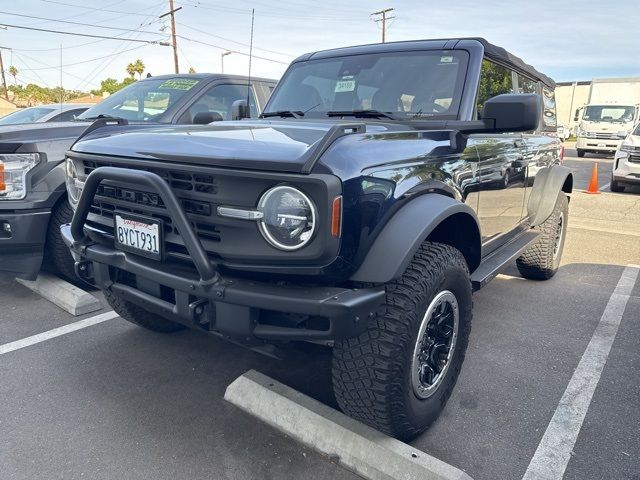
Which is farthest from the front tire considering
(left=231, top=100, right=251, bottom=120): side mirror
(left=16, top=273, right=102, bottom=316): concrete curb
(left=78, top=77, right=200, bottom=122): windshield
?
(left=78, top=77, right=200, bottom=122): windshield

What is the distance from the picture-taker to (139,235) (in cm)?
221

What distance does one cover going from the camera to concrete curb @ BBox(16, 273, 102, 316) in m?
3.91

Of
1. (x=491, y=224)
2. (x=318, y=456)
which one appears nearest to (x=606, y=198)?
(x=491, y=224)

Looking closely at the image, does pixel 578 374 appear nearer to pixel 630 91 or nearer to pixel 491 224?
pixel 491 224

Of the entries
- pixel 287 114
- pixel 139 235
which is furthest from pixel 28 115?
pixel 139 235

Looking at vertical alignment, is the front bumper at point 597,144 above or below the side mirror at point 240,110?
below

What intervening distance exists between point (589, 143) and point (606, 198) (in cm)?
1135

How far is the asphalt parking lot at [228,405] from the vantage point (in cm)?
225

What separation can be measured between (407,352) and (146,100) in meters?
3.95

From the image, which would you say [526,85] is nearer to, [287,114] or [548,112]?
[548,112]

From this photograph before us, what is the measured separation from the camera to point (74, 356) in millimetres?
3242

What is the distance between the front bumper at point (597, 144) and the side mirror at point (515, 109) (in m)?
19.8

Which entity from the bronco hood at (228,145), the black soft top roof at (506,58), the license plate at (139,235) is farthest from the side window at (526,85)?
the license plate at (139,235)

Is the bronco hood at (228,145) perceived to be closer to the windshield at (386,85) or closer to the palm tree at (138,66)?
the windshield at (386,85)
